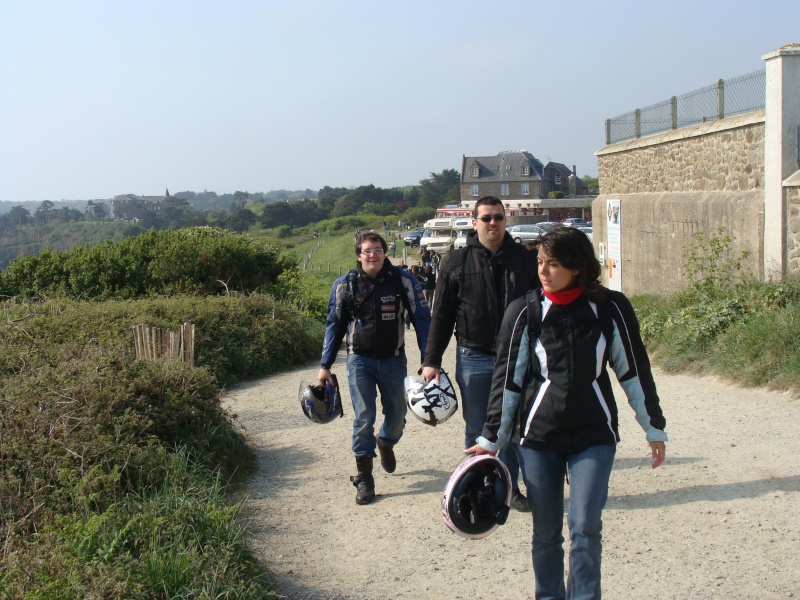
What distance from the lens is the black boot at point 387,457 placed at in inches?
249

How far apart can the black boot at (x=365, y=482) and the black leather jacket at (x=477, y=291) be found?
987 millimetres

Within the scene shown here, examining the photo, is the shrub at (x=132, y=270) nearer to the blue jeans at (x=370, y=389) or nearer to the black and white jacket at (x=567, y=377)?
the blue jeans at (x=370, y=389)

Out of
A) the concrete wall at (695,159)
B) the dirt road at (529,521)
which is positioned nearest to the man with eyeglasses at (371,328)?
the dirt road at (529,521)

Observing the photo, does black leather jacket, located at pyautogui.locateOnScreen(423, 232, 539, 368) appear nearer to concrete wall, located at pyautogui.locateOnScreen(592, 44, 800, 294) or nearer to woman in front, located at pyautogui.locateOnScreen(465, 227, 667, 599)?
woman in front, located at pyautogui.locateOnScreen(465, 227, 667, 599)

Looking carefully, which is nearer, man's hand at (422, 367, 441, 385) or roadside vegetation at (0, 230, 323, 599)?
roadside vegetation at (0, 230, 323, 599)

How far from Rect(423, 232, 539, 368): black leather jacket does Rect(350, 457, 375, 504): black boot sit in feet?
3.24

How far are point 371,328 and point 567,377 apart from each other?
2414 mm

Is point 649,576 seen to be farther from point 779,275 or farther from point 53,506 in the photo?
point 779,275

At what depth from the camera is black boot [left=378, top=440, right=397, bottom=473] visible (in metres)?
6.33

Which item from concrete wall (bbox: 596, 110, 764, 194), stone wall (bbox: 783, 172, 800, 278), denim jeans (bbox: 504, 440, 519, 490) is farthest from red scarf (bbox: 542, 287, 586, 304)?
concrete wall (bbox: 596, 110, 764, 194)

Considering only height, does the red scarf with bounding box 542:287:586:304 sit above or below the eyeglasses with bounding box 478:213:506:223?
below

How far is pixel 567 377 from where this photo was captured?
12.0 feet

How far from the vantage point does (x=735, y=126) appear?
1191 cm

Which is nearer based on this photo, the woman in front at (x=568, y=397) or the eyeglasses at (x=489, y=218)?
the woman in front at (x=568, y=397)
